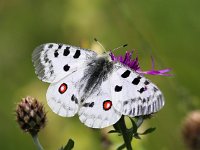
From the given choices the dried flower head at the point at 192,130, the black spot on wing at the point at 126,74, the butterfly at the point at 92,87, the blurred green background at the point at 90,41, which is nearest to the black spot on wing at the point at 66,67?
the butterfly at the point at 92,87

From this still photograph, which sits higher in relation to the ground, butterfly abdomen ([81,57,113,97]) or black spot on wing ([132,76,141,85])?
butterfly abdomen ([81,57,113,97])

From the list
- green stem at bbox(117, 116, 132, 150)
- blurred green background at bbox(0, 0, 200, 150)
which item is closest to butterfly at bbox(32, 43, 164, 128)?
green stem at bbox(117, 116, 132, 150)

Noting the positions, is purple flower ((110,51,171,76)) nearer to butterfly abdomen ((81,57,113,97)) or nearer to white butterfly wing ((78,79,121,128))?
butterfly abdomen ((81,57,113,97))

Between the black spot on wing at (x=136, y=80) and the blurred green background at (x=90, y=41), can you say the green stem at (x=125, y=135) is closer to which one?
the black spot on wing at (x=136, y=80)

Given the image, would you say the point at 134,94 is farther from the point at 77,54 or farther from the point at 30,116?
the point at 30,116

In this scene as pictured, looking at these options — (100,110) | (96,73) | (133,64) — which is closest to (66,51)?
(96,73)
